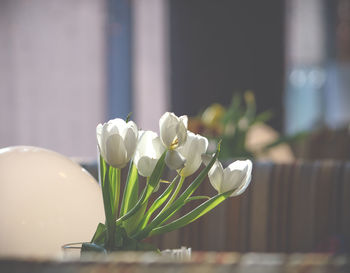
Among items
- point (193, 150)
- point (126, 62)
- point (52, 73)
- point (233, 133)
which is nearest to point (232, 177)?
point (193, 150)

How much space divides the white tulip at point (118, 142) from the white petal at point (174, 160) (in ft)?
0.09

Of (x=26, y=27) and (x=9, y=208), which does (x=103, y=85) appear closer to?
(x=26, y=27)

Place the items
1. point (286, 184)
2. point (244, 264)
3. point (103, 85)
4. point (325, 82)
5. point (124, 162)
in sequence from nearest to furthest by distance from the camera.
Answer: point (244, 264), point (124, 162), point (286, 184), point (103, 85), point (325, 82)

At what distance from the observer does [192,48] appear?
12.4ft

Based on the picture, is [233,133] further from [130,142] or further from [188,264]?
[188,264]

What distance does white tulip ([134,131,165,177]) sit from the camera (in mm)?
457

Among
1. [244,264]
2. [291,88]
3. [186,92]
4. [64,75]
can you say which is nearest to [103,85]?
[64,75]

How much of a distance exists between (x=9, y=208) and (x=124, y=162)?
13 cm

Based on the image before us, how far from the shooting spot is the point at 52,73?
3.68 meters

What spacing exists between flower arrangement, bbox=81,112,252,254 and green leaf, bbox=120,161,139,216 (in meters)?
0.02

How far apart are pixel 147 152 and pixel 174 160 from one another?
39 millimetres

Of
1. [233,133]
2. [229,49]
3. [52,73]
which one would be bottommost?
[233,133]

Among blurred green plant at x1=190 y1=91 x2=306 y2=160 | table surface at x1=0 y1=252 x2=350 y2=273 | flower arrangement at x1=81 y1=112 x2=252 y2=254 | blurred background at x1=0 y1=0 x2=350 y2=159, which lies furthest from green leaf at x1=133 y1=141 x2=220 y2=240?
blurred background at x1=0 y1=0 x2=350 y2=159

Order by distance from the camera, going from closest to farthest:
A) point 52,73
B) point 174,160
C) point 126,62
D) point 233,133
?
point 174,160, point 233,133, point 52,73, point 126,62
